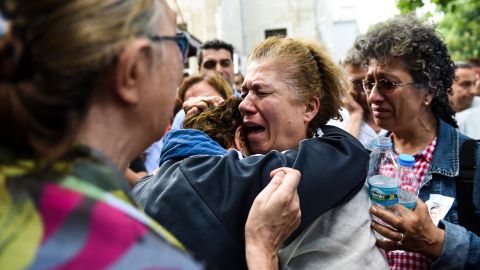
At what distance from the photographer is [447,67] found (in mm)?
2719

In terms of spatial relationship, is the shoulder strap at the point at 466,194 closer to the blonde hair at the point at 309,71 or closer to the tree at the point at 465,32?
the blonde hair at the point at 309,71

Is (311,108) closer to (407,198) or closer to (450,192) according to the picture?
(407,198)

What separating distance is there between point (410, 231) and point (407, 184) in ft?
1.14

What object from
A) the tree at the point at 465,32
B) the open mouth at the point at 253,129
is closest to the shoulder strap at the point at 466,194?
the open mouth at the point at 253,129

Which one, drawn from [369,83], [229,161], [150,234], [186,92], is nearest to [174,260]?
[150,234]

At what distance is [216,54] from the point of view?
19.8 ft

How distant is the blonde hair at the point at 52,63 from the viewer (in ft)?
2.81

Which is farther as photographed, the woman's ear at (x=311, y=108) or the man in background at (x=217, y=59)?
the man in background at (x=217, y=59)

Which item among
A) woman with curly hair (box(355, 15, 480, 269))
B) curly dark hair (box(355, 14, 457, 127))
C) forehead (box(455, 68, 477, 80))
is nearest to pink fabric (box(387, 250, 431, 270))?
woman with curly hair (box(355, 15, 480, 269))

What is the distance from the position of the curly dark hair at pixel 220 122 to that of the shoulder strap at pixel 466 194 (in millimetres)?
1202

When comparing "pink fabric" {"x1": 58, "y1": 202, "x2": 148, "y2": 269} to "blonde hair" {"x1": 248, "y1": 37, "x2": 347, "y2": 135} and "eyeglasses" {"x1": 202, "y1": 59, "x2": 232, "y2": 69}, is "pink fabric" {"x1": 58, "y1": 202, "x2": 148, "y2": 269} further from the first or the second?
"eyeglasses" {"x1": 202, "y1": 59, "x2": 232, "y2": 69}

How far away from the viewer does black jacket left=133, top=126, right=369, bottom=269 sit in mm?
1604

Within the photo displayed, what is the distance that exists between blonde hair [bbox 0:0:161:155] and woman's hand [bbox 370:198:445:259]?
56.4 inches

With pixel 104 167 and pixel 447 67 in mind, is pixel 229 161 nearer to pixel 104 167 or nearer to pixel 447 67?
pixel 104 167
